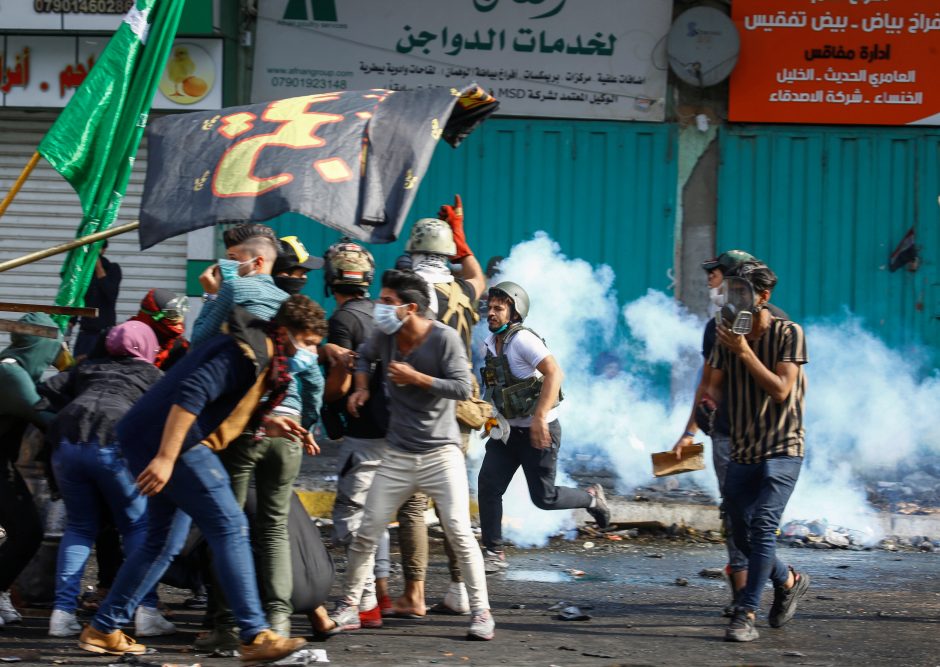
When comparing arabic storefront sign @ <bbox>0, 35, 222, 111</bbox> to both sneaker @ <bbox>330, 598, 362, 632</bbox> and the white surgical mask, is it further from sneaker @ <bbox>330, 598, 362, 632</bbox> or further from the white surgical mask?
sneaker @ <bbox>330, 598, 362, 632</bbox>

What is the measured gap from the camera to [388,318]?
5.75 meters

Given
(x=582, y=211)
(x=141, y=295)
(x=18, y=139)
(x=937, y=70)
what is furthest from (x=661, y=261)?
(x=18, y=139)

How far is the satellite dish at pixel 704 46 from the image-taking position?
1197cm

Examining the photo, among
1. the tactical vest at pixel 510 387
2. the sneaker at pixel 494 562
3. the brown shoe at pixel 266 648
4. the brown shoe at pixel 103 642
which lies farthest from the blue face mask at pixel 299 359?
the sneaker at pixel 494 562

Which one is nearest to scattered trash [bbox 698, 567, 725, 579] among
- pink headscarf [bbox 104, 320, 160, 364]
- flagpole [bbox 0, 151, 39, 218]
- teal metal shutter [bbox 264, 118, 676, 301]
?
pink headscarf [bbox 104, 320, 160, 364]

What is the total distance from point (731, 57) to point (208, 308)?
7.88m

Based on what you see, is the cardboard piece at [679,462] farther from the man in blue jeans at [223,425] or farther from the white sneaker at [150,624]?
the white sneaker at [150,624]

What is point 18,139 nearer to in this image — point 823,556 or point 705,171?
point 705,171

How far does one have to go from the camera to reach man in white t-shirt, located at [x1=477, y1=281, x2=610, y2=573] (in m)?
7.41

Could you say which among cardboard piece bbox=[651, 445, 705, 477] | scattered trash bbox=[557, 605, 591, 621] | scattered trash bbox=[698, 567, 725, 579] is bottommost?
scattered trash bbox=[698, 567, 725, 579]

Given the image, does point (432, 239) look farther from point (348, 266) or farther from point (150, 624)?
point (150, 624)

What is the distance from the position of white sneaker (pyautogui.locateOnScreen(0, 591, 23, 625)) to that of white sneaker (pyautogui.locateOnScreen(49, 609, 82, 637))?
1.07 ft

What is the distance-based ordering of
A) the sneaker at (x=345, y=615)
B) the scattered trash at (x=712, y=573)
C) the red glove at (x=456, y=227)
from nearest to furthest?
the sneaker at (x=345, y=615), the red glove at (x=456, y=227), the scattered trash at (x=712, y=573)

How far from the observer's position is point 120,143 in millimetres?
6238
